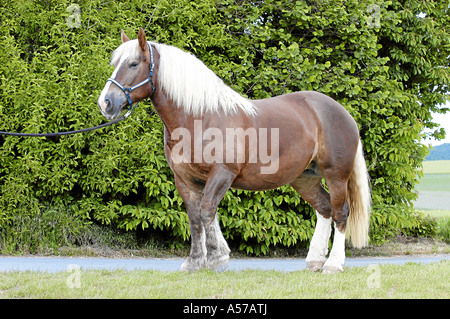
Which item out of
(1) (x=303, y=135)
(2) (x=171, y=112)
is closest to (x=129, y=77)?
(2) (x=171, y=112)

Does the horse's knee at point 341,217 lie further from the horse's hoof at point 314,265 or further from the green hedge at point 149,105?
the green hedge at point 149,105

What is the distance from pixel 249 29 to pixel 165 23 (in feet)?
4.54

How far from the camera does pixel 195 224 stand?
4.81 meters

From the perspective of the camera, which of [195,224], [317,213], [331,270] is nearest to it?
[195,224]

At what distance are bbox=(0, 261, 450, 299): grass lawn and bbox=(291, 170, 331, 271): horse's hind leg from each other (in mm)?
321

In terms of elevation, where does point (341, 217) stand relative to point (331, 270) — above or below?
above

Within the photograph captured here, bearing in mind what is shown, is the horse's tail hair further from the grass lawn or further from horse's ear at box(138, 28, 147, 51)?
horse's ear at box(138, 28, 147, 51)

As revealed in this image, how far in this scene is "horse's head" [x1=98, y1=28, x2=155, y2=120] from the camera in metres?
4.16

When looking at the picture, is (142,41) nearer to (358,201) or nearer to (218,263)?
(218,263)

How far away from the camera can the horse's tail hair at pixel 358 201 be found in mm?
5426

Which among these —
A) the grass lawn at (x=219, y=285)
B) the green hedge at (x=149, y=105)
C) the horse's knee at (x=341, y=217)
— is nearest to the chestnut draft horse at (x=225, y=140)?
the horse's knee at (x=341, y=217)
